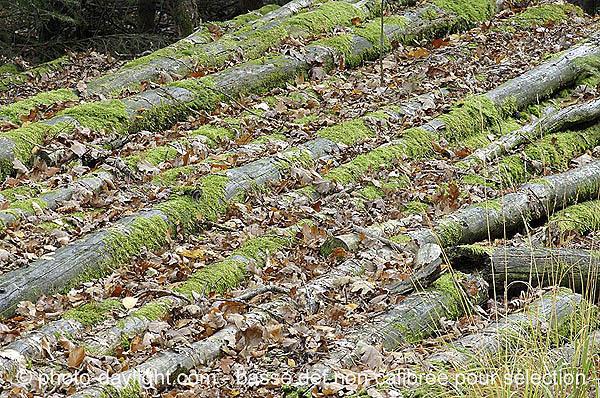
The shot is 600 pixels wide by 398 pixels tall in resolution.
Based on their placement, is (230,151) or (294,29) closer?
(230,151)

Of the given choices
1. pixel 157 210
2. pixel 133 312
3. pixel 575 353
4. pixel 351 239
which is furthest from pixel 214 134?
pixel 575 353

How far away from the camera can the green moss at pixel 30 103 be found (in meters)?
7.37

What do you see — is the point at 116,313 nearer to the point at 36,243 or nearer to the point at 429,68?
the point at 36,243

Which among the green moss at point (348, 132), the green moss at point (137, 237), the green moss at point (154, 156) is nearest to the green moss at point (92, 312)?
the green moss at point (137, 237)

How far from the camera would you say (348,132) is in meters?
7.21

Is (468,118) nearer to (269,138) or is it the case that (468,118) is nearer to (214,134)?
(269,138)

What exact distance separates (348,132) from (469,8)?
4375mm

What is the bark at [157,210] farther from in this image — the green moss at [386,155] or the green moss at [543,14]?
the green moss at [543,14]

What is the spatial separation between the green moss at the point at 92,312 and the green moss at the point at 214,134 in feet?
9.15

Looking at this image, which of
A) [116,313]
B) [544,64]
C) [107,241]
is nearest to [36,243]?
[107,241]

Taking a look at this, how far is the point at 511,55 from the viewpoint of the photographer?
355 inches

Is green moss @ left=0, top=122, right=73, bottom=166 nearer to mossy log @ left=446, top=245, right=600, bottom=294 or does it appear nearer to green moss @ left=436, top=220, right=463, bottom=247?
green moss @ left=436, top=220, right=463, bottom=247

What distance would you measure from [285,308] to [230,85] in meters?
4.29

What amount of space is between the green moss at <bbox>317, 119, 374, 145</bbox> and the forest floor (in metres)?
0.08
